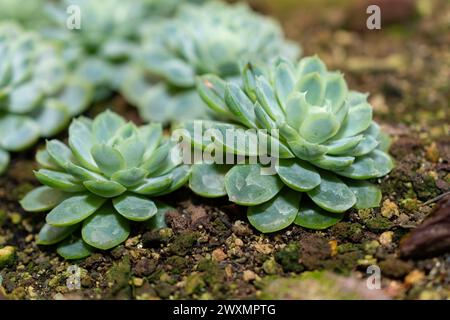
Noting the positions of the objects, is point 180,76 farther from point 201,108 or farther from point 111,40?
point 111,40

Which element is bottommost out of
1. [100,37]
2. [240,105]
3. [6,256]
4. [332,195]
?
[6,256]

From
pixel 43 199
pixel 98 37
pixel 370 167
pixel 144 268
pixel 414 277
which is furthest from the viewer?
pixel 98 37

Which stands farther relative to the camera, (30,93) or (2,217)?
(30,93)

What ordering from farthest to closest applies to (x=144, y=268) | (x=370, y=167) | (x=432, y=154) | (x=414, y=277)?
(x=432, y=154), (x=370, y=167), (x=144, y=268), (x=414, y=277)

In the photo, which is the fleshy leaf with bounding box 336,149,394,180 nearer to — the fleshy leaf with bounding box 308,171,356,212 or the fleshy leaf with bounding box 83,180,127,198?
the fleshy leaf with bounding box 308,171,356,212

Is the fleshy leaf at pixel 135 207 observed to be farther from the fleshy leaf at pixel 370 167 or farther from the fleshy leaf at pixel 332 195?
the fleshy leaf at pixel 370 167

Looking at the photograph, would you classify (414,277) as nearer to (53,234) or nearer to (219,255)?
(219,255)

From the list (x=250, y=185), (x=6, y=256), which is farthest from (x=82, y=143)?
(x=250, y=185)

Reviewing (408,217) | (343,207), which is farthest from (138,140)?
(408,217)
